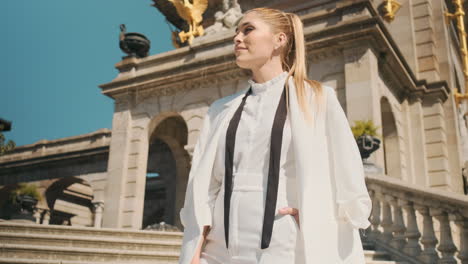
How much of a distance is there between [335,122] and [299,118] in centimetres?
18

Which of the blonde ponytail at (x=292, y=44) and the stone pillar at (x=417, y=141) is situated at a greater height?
the stone pillar at (x=417, y=141)

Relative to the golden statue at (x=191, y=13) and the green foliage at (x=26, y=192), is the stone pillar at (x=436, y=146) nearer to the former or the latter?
the golden statue at (x=191, y=13)

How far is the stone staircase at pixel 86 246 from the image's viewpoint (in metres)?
6.81

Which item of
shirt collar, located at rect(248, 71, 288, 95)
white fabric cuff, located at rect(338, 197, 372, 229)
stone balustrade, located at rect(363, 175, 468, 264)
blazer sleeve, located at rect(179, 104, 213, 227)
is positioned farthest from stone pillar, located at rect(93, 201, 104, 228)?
white fabric cuff, located at rect(338, 197, 372, 229)

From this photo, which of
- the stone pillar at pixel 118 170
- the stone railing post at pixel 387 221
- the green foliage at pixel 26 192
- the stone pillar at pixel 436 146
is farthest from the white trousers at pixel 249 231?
the green foliage at pixel 26 192

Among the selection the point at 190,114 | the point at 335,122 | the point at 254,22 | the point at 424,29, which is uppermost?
the point at 424,29

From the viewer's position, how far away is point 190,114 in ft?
46.3

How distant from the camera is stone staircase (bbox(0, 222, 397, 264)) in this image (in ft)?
22.3

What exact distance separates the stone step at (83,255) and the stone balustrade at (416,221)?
10.3ft

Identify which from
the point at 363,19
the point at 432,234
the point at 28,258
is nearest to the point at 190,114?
the point at 363,19

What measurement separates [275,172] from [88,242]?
5669 millimetres

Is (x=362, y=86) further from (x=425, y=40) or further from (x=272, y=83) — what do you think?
(x=272, y=83)

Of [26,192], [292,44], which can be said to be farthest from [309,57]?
[26,192]

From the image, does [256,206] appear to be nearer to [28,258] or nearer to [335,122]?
[335,122]
